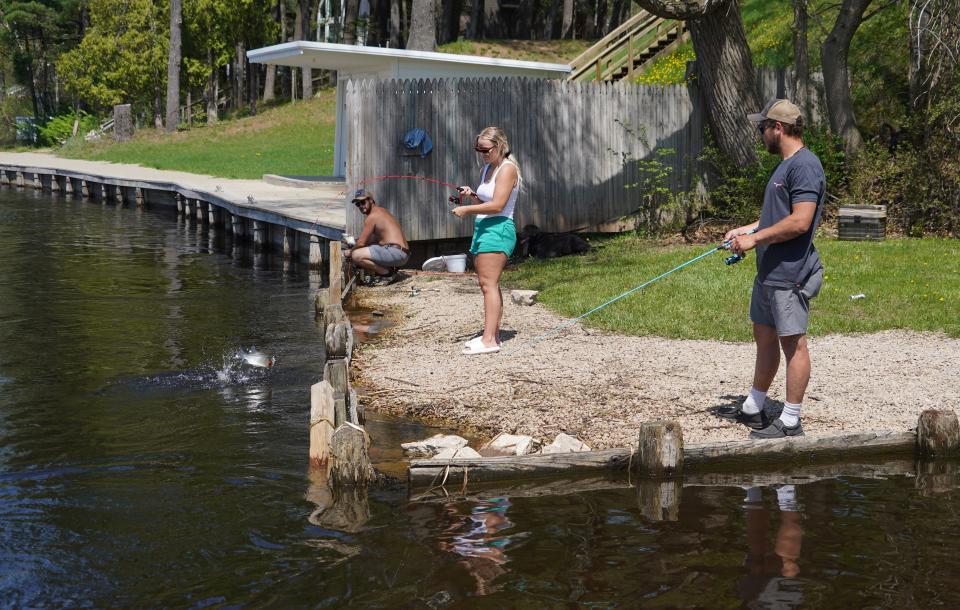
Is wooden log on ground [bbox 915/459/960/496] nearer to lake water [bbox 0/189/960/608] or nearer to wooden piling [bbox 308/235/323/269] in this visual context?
lake water [bbox 0/189/960/608]

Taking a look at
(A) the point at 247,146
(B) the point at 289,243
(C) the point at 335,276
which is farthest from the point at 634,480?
(A) the point at 247,146

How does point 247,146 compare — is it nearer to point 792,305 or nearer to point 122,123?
point 122,123

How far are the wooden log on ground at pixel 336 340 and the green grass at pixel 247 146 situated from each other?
2075 cm

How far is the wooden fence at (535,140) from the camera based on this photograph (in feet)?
45.9

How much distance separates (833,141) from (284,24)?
42.0m

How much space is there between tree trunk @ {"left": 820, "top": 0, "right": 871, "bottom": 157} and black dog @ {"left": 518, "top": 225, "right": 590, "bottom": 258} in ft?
14.3

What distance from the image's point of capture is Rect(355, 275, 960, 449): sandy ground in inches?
300

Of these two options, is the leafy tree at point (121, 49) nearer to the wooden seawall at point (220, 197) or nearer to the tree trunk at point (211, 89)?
the tree trunk at point (211, 89)

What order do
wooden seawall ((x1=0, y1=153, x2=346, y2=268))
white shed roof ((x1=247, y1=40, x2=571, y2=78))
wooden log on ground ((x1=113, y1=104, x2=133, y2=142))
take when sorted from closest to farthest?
wooden seawall ((x1=0, y1=153, x2=346, y2=268))
white shed roof ((x1=247, y1=40, x2=571, y2=78))
wooden log on ground ((x1=113, y1=104, x2=133, y2=142))

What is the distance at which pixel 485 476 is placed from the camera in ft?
21.3

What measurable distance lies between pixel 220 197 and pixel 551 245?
956 centimetres

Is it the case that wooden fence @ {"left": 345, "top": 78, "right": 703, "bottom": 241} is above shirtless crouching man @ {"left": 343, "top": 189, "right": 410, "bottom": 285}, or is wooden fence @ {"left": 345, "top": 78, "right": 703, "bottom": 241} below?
above

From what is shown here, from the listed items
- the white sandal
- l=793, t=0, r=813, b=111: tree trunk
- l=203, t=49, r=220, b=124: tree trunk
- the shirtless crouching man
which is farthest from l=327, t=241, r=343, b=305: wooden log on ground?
l=203, t=49, r=220, b=124: tree trunk

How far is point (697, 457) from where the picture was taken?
6.77 meters
